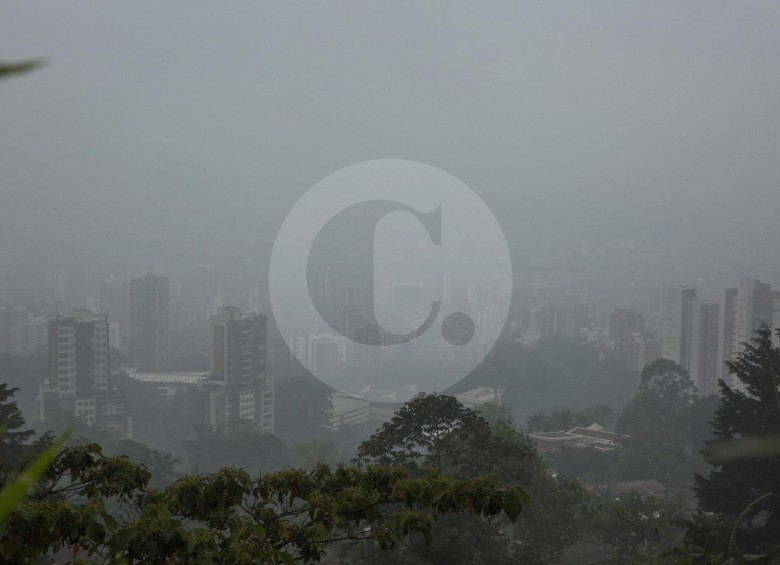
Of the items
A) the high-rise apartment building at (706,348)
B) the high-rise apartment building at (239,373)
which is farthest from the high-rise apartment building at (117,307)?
the high-rise apartment building at (706,348)

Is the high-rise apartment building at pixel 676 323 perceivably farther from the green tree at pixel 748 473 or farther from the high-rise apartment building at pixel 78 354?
the green tree at pixel 748 473

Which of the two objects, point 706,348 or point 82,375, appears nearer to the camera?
point 82,375

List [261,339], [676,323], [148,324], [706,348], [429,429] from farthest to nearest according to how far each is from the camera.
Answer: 1. [148,324]
2. [676,323]
3. [706,348]
4. [261,339]
5. [429,429]

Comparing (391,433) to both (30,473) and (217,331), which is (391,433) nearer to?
(30,473)

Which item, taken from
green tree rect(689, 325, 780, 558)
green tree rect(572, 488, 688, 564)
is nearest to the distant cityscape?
green tree rect(572, 488, 688, 564)

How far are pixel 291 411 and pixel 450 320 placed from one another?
14.0ft

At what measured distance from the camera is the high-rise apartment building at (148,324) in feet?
65.3

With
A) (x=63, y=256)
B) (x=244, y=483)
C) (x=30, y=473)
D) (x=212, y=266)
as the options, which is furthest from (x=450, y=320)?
(x=30, y=473)

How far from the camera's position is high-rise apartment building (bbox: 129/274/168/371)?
19.9 m

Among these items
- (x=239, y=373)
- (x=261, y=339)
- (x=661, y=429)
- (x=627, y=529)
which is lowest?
(x=661, y=429)

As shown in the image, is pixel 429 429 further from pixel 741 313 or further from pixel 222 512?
pixel 741 313

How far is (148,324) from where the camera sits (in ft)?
65.8

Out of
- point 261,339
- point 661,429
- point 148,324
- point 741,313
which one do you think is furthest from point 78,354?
point 741,313

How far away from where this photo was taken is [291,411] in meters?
16.2
